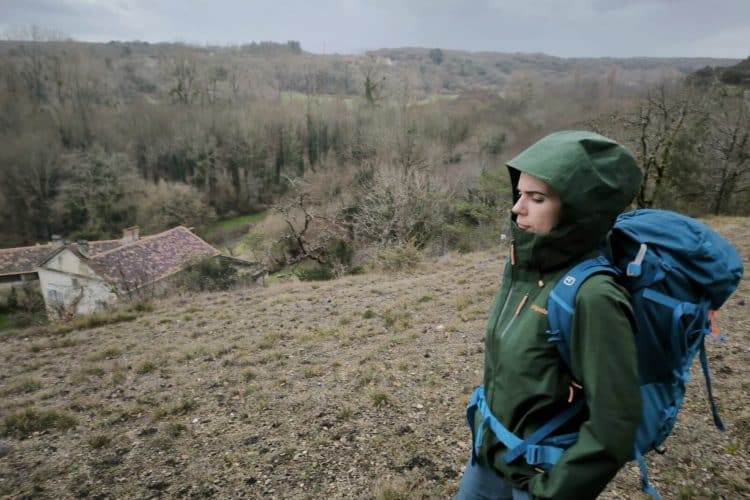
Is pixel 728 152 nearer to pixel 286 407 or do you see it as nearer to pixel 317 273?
pixel 317 273

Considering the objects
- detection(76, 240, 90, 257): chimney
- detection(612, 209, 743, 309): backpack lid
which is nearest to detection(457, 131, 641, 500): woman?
detection(612, 209, 743, 309): backpack lid

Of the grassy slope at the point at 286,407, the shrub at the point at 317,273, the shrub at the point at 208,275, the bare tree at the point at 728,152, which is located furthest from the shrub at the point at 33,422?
the bare tree at the point at 728,152

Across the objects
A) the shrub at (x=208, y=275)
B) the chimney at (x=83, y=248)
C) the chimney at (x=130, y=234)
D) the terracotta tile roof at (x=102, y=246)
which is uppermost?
the shrub at (x=208, y=275)

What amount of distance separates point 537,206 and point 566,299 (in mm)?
324

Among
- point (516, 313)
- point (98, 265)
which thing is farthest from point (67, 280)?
point (516, 313)

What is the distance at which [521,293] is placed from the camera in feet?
4.98

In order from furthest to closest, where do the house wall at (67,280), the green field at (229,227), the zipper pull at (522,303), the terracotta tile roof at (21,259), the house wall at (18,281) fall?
the green field at (229,227)
the terracotta tile roof at (21,259)
the house wall at (18,281)
the house wall at (67,280)
the zipper pull at (522,303)

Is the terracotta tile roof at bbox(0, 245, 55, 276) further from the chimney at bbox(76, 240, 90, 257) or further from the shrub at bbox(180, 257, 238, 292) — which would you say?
the shrub at bbox(180, 257, 238, 292)

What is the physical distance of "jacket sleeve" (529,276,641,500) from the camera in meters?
1.15

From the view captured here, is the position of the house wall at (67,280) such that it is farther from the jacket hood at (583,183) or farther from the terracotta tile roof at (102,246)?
the jacket hood at (583,183)

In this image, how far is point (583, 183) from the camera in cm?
126

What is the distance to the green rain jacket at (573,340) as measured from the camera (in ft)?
3.79

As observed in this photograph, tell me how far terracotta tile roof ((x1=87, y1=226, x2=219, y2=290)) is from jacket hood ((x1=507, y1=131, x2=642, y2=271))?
18.7 m

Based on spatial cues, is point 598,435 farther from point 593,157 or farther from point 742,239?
point 742,239
